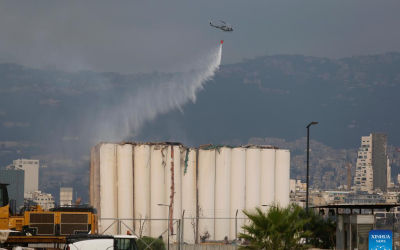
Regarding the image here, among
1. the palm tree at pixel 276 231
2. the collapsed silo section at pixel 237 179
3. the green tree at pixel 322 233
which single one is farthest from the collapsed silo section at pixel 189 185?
the palm tree at pixel 276 231

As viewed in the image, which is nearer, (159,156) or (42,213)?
(42,213)

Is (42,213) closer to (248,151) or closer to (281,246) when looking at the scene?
(281,246)

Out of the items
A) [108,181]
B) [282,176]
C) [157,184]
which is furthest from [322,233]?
[282,176]

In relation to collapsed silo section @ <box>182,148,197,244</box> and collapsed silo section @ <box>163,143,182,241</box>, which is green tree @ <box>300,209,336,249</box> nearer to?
collapsed silo section @ <box>163,143,182,241</box>

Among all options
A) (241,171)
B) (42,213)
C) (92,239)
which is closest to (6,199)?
(42,213)

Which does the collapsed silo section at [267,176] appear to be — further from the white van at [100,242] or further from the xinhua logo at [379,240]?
the white van at [100,242]

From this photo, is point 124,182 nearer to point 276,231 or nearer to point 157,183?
point 157,183
